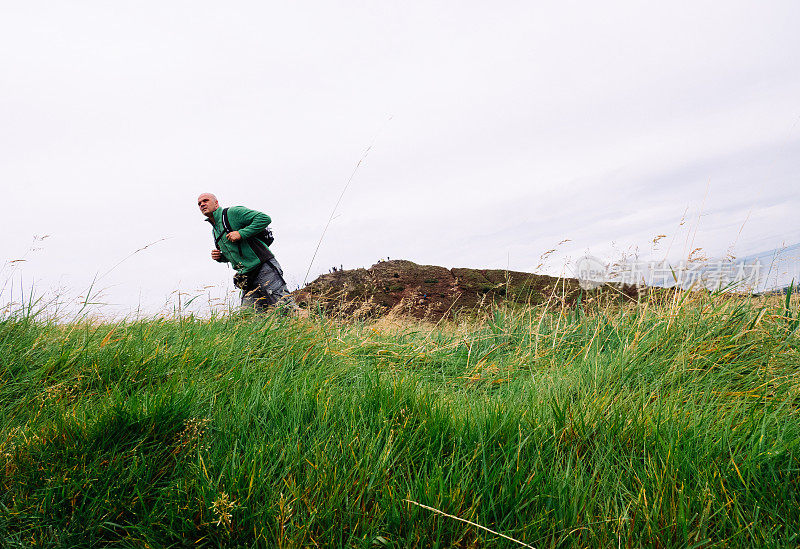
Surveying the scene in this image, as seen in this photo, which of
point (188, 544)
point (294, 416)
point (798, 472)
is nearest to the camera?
point (188, 544)

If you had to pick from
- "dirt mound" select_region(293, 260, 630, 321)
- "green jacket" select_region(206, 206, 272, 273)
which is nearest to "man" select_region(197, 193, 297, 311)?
"green jacket" select_region(206, 206, 272, 273)

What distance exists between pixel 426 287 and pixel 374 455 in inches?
373

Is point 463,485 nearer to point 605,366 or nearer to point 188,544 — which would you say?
point 188,544

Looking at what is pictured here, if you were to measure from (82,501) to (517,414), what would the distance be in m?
1.80

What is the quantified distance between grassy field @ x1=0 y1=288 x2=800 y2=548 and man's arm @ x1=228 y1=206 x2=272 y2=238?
363 centimetres

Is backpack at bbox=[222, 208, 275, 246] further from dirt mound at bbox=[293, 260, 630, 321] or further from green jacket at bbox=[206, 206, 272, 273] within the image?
dirt mound at bbox=[293, 260, 630, 321]

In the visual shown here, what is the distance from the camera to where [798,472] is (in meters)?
1.90

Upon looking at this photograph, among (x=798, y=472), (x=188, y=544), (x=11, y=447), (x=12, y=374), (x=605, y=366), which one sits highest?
(x=12, y=374)

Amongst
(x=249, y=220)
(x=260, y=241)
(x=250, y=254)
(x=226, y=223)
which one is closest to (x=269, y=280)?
(x=250, y=254)

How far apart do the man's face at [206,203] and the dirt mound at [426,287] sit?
3217 millimetres

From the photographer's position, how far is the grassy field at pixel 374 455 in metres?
1.60

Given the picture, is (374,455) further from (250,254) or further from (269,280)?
(250,254)

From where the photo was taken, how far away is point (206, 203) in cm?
698

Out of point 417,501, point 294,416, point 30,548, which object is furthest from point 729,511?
point 30,548
